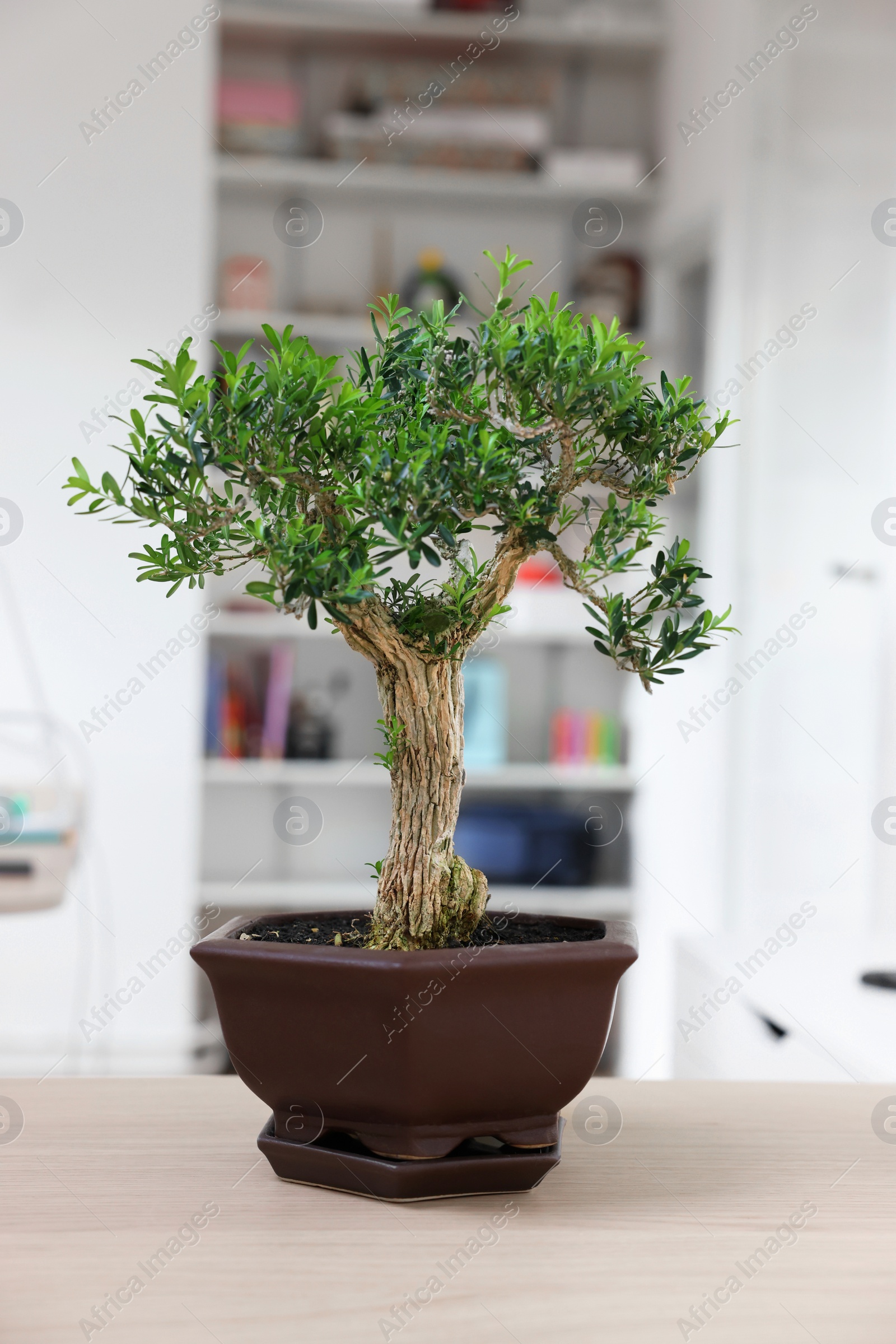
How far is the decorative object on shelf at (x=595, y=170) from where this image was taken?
3.21m

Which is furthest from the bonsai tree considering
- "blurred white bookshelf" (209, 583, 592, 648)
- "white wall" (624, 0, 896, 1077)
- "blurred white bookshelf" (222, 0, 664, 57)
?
"blurred white bookshelf" (222, 0, 664, 57)

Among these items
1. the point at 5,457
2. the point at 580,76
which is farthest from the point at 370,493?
the point at 580,76

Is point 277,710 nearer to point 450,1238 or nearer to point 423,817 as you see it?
point 423,817

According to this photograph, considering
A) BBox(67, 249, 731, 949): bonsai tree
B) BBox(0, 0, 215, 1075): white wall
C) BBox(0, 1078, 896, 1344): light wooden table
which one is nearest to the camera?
BBox(0, 1078, 896, 1344): light wooden table

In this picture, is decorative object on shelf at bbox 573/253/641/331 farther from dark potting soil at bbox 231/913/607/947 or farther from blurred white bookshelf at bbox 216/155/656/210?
dark potting soil at bbox 231/913/607/947

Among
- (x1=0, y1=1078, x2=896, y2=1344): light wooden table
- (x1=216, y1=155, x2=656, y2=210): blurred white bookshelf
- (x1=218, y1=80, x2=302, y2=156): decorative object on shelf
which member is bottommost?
(x1=0, y1=1078, x2=896, y2=1344): light wooden table

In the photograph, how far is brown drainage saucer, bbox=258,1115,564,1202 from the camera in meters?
0.63

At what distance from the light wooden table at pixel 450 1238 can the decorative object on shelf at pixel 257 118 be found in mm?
2962

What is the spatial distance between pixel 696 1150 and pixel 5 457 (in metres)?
2.69

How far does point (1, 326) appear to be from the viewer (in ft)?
9.68

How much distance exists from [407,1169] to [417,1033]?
0.26 feet

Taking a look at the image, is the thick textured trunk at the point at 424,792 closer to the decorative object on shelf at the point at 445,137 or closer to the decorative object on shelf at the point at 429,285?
the decorative object on shelf at the point at 429,285

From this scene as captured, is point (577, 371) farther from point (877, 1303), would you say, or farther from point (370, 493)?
point (877, 1303)

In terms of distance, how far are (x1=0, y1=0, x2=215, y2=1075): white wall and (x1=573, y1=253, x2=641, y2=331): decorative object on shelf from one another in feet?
3.67
